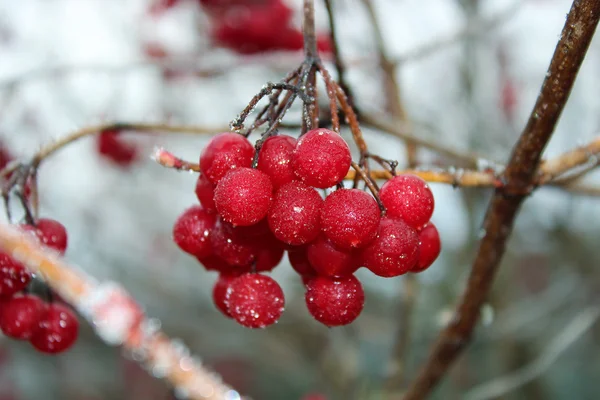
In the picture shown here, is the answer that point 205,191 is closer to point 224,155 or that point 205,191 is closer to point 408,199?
point 224,155

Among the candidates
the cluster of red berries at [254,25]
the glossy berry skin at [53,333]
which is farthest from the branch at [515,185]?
the cluster of red berries at [254,25]

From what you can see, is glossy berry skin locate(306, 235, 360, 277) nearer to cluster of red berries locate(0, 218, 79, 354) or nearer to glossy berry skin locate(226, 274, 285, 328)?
glossy berry skin locate(226, 274, 285, 328)

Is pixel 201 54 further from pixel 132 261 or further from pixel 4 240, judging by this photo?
pixel 132 261

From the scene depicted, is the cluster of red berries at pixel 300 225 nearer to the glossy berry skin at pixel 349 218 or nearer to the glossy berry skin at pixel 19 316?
the glossy berry skin at pixel 349 218

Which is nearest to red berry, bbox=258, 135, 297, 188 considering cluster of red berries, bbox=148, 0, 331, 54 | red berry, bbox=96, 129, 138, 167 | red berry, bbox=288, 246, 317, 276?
red berry, bbox=288, 246, 317, 276

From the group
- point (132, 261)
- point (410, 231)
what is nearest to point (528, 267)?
point (132, 261)
